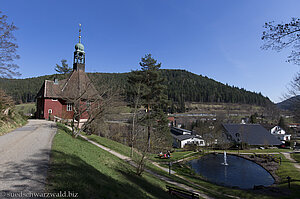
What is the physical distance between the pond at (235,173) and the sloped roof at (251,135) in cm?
1794

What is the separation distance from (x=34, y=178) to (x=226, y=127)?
177 ft

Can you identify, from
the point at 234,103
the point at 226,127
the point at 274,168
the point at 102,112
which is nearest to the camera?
the point at 102,112

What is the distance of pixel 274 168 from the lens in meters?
24.5

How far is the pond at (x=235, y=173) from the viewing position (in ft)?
63.4

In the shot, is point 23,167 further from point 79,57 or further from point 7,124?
point 79,57

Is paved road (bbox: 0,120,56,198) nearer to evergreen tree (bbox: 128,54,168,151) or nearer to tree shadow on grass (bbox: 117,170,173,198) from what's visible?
tree shadow on grass (bbox: 117,170,173,198)

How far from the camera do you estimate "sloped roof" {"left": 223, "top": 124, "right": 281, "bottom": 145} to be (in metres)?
44.4

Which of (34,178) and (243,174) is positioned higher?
(34,178)

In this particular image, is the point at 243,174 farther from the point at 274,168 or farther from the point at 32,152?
the point at 32,152

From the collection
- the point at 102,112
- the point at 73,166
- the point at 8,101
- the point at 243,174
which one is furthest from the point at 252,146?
the point at 8,101

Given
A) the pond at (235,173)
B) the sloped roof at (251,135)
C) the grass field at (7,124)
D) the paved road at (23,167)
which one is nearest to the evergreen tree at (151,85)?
the pond at (235,173)

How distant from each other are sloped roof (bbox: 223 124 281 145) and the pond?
58.9ft

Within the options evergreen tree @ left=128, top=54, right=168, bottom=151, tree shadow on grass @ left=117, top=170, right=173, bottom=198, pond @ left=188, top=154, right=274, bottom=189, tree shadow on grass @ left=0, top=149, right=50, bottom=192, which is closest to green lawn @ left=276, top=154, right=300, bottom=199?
pond @ left=188, top=154, right=274, bottom=189

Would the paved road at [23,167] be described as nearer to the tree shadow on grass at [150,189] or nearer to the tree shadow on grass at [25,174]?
the tree shadow on grass at [25,174]
